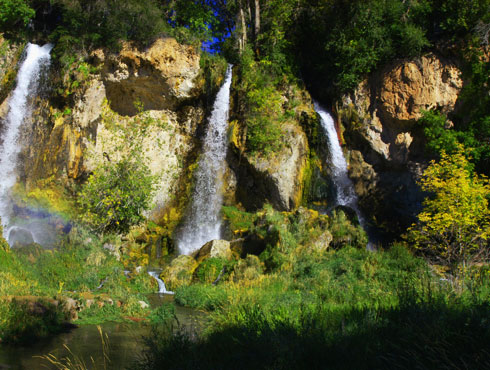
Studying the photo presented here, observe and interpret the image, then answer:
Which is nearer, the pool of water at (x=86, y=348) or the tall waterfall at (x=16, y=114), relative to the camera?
the pool of water at (x=86, y=348)

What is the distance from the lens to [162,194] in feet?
67.1

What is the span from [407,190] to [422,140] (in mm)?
2611

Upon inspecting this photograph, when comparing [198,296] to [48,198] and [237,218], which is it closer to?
[237,218]

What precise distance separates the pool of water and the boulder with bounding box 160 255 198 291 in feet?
15.4

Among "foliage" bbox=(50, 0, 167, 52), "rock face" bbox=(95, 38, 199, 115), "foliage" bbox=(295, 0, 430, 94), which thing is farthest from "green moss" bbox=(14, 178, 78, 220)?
"foliage" bbox=(295, 0, 430, 94)

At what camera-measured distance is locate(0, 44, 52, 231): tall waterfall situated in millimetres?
16953

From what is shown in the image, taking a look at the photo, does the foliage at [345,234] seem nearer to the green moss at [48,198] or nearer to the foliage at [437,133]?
the foliage at [437,133]

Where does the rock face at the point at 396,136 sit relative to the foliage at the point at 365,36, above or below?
below

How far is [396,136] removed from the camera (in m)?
19.4

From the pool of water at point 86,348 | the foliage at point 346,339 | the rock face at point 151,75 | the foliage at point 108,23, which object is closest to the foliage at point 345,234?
the foliage at point 346,339

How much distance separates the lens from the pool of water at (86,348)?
596cm

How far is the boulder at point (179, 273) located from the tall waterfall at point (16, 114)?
7.70 meters

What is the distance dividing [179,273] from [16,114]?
1128cm

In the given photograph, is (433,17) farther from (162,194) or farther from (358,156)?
(162,194)
